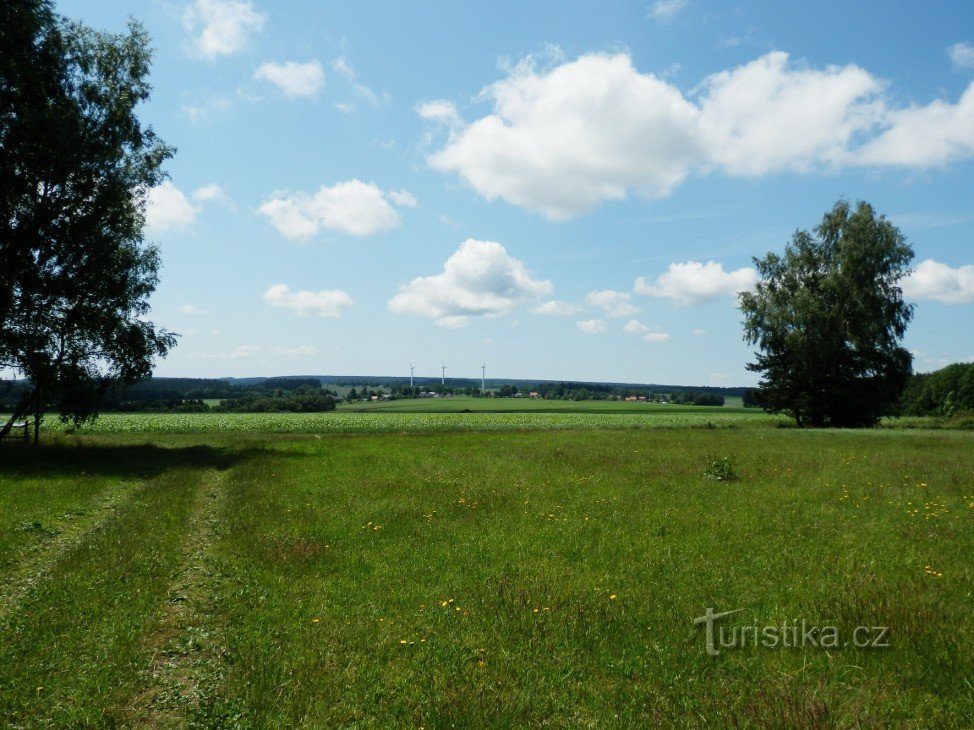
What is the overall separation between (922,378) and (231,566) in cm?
16566

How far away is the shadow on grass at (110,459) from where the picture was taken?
74.8 feet

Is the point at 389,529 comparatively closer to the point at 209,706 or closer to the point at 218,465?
the point at 209,706

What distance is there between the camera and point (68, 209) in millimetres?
28453

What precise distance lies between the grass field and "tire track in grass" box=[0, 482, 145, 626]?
80mm

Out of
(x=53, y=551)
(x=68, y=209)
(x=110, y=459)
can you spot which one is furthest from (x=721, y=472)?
(x=68, y=209)

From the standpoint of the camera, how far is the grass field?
630 cm

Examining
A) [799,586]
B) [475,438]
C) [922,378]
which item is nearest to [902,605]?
[799,586]

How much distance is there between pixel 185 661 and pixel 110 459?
77.7ft

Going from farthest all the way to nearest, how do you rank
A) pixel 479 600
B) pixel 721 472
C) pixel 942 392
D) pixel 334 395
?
pixel 942 392 < pixel 334 395 < pixel 721 472 < pixel 479 600

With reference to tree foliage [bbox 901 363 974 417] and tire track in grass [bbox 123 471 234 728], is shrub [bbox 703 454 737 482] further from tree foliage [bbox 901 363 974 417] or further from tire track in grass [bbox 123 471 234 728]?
tree foliage [bbox 901 363 974 417]

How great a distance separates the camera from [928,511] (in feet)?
48.8

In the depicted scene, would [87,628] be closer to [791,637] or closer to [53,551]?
[53,551]

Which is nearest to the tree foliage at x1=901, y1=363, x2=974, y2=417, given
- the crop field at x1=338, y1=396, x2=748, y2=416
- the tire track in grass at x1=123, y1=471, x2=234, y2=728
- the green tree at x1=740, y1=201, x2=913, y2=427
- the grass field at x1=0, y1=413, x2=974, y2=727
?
the crop field at x1=338, y1=396, x2=748, y2=416

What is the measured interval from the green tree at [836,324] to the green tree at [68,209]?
2180 inches
